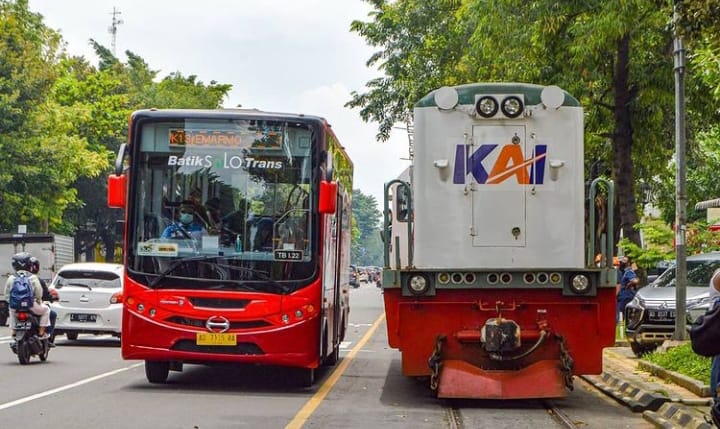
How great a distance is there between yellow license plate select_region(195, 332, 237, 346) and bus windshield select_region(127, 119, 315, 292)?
0.57 m

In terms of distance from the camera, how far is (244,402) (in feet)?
43.3

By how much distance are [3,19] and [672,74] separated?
27.6 meters

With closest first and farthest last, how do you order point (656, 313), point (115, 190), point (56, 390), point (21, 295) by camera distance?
point (115, 190) < point (56, 390) < point (21, 295) < point (656, 313)

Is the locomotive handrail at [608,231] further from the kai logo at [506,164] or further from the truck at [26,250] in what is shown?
the truck at [26,250]

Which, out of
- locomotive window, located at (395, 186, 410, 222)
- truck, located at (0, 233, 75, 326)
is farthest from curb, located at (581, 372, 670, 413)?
truck, located at (0, 233, 75, 326)

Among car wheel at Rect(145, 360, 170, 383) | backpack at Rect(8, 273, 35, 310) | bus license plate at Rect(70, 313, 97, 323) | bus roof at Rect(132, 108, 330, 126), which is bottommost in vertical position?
car wheel at Rect(145, 360, 170, 383)

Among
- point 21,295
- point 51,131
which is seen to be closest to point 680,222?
point 21,295

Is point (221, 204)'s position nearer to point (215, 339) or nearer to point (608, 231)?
point (215, 339)

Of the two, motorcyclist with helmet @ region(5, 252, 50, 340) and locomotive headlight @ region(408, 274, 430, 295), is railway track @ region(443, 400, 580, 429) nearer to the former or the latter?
locomotive headlight @ region(408, 274, 430, 295)

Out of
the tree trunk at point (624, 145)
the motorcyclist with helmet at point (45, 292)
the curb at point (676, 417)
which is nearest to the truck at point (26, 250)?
the motorcyclist with helmet at point (45, 292)

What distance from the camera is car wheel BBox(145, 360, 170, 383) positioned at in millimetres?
15039

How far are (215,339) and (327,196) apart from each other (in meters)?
2.16

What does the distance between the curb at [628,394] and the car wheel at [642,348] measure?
309 centimetres

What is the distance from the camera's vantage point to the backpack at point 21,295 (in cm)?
1736
